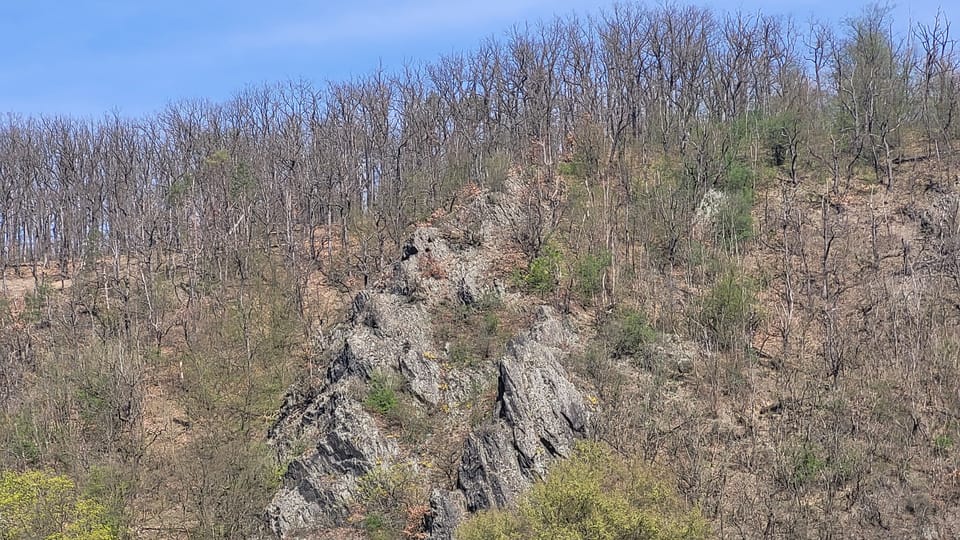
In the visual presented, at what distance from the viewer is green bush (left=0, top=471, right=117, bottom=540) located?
22.9m

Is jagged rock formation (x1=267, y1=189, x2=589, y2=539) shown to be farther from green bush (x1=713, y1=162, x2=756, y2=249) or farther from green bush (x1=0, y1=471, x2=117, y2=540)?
green bush (x1=713, y1=162, x2=756, y2=249)

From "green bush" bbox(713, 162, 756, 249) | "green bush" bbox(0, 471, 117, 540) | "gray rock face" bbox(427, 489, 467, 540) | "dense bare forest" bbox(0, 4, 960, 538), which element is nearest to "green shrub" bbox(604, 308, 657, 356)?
"dense bare forest" bbox(0, 4, 960, 538)

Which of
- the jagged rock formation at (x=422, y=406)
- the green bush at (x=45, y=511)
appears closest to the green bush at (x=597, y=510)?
the jagged rock formation at (x=422, y=406)

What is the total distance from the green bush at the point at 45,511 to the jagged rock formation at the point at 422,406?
5339 millimetres

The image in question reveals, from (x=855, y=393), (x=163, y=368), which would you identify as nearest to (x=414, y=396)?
(x=163, y=368)

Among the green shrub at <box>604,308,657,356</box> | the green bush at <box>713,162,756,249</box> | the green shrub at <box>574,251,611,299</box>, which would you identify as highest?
the green bush at <box>713,162,756,249</box>

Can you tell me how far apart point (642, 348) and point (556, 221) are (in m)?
7.59

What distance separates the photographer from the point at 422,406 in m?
29.5

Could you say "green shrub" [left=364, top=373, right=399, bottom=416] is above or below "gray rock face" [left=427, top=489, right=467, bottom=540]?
above

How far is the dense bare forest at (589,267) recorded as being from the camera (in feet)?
87.2

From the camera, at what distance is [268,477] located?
90.3 feet

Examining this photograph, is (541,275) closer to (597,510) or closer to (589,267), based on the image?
(589,267)

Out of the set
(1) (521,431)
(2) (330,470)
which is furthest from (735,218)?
(2) (330,470)

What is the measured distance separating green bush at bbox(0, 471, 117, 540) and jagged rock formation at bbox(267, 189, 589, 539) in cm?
534
